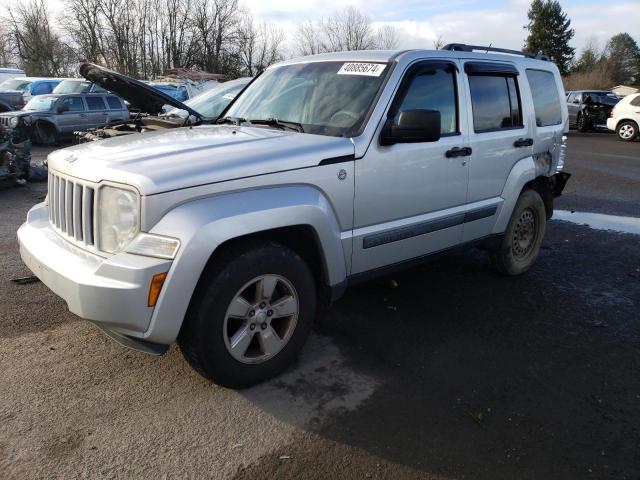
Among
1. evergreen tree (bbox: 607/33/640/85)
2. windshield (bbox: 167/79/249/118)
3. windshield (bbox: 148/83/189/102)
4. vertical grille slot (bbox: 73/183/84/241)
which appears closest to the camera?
vertical grille slot (bbox: 73/183/84/241)

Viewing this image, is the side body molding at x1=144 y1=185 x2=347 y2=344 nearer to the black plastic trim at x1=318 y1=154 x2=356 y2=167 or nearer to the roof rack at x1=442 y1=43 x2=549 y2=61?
the black plastic trim at x1=318 y1=154 x2=356 y2=167

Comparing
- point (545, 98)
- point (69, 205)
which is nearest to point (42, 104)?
point (69, 205)

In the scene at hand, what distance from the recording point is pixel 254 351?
10.6 feet

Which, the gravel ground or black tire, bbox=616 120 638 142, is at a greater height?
black tire, bbox=616 120 638 142

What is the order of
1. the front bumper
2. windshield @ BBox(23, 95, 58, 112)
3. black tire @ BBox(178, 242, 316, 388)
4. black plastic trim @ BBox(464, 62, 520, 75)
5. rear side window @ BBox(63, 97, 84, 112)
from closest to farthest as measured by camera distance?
the front bumper → black tire @ BBox(178, 242, 316, 388) → black plastic trim @ BBox(464, 62, 520, 75) → windshield @ BBox(23, 95, 58, 112) → rear side window @ BBox(63, 97, 84, 112)

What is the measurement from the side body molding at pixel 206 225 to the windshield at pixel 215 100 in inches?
243

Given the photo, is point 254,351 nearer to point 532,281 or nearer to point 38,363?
point 38,363

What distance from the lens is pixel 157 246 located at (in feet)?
8.85

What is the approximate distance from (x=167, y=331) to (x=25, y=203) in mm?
6962

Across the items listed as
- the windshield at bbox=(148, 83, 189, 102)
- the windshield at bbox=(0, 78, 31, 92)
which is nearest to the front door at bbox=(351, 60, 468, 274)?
the windshield at bbox=(148, 83, 189, 102)

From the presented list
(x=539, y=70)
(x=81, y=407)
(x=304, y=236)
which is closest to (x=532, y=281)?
(x=539, y=70)

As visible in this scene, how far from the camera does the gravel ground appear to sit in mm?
2641

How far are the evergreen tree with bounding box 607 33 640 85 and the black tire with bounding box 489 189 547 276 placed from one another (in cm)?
6840

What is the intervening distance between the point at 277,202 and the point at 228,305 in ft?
2.05
